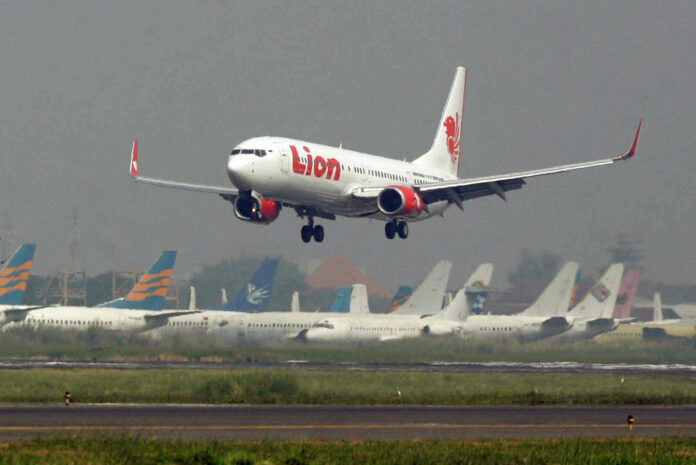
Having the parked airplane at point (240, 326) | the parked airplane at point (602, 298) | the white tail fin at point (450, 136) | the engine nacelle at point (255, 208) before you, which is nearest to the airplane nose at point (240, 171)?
the engine nacelle at point (255, 208)

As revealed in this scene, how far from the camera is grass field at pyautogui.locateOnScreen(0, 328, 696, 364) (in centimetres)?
7562

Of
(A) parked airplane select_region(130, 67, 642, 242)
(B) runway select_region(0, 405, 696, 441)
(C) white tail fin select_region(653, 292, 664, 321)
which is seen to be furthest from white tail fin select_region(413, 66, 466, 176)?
(C) white tail fin select_region(653, 292, 664, 321)

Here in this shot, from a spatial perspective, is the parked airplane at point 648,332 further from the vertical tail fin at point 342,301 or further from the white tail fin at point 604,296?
the vertical tail fin at point 342,301

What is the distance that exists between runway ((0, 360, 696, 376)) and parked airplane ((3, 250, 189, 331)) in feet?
32.1

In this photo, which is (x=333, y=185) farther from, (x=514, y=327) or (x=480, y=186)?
(x=514, y=327)

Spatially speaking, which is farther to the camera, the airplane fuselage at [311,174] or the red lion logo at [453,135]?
the red lion logo at [453,135]

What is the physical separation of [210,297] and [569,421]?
102 m

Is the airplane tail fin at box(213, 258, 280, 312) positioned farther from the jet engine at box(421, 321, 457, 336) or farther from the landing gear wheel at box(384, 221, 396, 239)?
the landing gear wheel at box(384, 221, 396, 239)

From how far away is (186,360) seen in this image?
76.1 meters

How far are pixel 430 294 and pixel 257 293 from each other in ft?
49.7

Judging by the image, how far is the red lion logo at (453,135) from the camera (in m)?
68.5

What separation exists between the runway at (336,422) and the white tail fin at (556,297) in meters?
53.6

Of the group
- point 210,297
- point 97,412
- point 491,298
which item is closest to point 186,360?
point 97,412

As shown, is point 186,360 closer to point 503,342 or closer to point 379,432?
point 503,342
